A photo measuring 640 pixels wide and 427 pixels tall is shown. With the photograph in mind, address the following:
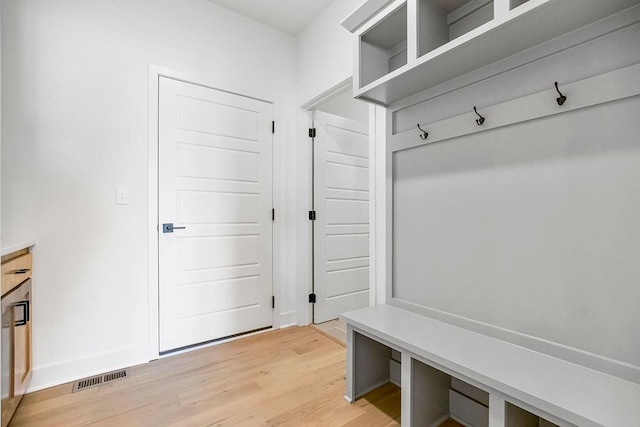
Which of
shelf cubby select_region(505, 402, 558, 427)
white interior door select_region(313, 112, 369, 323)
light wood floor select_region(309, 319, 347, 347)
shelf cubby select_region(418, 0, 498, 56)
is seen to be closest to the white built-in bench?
shelf cubby select_region(505, 402, 558, 427)

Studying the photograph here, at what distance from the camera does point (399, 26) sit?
1.63 meters

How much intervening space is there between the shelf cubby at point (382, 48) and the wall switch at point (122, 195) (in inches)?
68.5

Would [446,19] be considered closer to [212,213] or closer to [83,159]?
[212,213]

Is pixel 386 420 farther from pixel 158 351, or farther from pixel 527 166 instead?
pixel 158 351

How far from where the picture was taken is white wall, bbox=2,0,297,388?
183cm

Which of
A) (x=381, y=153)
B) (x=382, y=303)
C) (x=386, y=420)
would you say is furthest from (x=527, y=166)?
(x=386, y=420)

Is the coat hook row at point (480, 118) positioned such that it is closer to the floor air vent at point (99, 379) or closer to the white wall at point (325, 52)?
the white wall at point (325, 52)

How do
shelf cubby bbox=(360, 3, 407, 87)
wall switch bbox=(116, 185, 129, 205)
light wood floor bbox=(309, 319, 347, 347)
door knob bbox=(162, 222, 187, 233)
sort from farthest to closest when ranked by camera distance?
1. light wood floor bbox=(309, 319, 347, 347)
2. door knob bbox=(162, 222, 187, 233)
3. wall switch bbox=(116, 185, 129, 205)
4. shelf cubby bbox=(360, 3, 407, 87)

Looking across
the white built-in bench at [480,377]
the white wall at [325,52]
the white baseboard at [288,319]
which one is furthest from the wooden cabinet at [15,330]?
the white wall at [325,52]

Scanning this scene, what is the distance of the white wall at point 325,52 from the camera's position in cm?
234

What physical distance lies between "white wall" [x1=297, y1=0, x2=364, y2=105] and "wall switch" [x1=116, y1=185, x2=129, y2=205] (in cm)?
166

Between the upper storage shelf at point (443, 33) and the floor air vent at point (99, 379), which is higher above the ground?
the upper storage shelf at point (443, 33)

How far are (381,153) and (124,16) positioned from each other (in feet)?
6.68

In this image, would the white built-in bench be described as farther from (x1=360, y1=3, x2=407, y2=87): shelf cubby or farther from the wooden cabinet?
the wooden cabinet
